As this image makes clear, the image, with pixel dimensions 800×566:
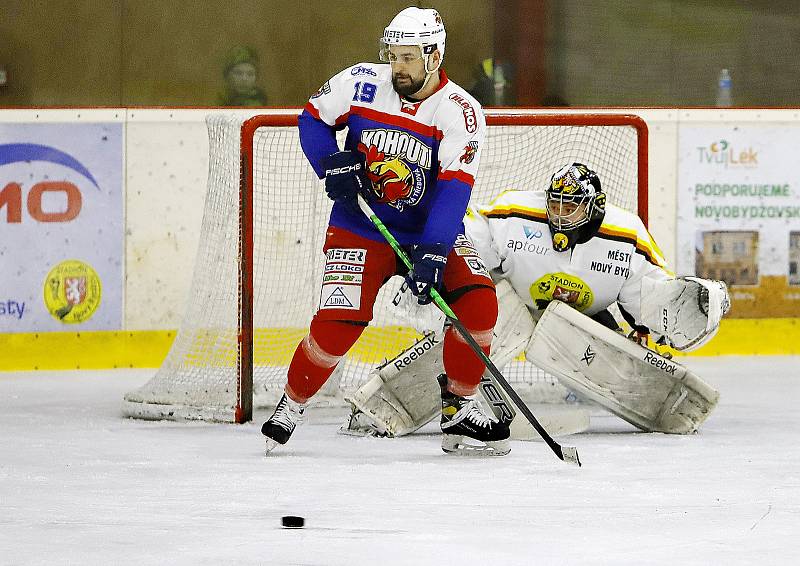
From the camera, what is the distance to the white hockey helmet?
391cm

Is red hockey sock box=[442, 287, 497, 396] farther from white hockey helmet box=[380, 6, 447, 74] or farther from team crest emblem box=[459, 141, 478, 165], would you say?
white hockey helmet box=[380, 6, 447, 74]

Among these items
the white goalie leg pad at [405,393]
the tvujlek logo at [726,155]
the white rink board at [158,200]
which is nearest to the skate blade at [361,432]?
the white goalie leg pad at [405,393]

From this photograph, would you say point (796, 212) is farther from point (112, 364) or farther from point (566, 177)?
point (112, 364)

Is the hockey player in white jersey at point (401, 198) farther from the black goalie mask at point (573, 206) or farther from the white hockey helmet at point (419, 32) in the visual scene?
the black goalie mask at point (573, 206)

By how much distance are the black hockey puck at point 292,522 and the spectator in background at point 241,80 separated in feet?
11.5

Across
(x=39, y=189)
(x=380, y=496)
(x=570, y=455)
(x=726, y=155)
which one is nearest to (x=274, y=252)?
(x=39, y=189)

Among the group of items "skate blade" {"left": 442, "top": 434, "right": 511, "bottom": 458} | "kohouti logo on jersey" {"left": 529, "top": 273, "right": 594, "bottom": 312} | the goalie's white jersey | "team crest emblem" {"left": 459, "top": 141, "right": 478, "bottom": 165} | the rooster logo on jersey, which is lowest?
"skate blade" {"left": 442, "top": 434, "right": 511, "bottom": 458}

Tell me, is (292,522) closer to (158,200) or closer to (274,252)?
(274,252)

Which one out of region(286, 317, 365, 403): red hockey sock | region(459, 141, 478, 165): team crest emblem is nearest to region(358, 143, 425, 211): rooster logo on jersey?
region(459, 141, 478, 165): team crest emblem

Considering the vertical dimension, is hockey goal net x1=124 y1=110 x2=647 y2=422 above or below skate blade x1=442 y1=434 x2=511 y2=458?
above

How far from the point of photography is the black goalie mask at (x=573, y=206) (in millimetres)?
4520

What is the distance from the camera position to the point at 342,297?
399 centimetres

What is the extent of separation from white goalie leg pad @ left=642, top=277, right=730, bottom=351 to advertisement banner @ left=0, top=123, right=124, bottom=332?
2.29m

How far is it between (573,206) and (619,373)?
1.67 feet
